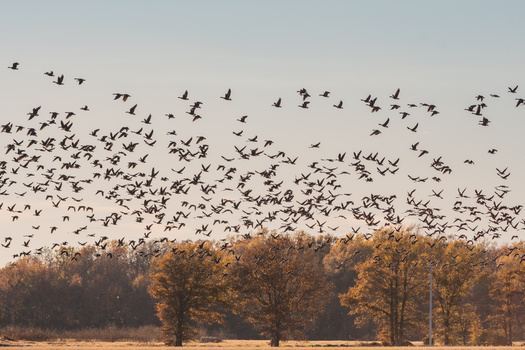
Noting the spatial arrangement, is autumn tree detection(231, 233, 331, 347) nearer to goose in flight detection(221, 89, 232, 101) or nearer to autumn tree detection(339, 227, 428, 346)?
autumn tree detection(339, 227, 428, 346)

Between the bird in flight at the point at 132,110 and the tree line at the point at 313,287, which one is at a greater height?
the bird in flight at the point at 132,110

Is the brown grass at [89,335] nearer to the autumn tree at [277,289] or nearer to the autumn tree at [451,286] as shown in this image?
the autumn tree at [277,289]

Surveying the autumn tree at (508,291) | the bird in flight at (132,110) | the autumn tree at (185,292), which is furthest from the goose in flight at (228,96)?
the autumn tree at (508,291)

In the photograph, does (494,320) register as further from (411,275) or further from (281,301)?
(281,301)

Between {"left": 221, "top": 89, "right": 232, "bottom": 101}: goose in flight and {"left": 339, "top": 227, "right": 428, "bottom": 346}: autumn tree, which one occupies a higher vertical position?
{"left": 221, "top": 89, "right": 232, "bottom": 101}: goose in flight

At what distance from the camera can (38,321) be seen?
121m

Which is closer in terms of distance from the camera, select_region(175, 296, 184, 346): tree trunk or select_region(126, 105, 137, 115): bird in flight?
select_region(126, 105, 137, 115): bird in flight

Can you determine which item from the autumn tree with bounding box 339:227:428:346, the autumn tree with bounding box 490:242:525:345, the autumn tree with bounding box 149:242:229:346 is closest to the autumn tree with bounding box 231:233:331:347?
the autumn tree with bounding box 149:242:229:346

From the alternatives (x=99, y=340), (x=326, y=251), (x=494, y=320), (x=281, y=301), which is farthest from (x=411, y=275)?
(x=326, y=251)

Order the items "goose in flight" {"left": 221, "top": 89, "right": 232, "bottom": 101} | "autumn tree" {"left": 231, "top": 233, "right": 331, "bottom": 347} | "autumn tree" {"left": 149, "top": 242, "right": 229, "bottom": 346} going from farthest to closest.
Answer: "autumn tree" {"left": 149, "top": 242, "right": 229, "bottom": 346} → "autumn tree" {"left": 231, "top": 233, "right": 331, "bottom": 347} → "goose in flight" {"left": 221, "top": 89, "right": 232, "bottom": 101}

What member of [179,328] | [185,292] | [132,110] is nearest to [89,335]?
[179,328]

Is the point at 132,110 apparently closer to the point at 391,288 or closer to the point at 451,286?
the point at 391,288

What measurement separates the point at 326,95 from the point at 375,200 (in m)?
13.0

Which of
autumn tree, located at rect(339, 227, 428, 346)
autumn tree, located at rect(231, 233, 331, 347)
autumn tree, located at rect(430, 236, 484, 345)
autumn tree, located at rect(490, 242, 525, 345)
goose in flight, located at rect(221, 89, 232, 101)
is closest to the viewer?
goose in flight, located at rect(221, 89, 232, 101)
